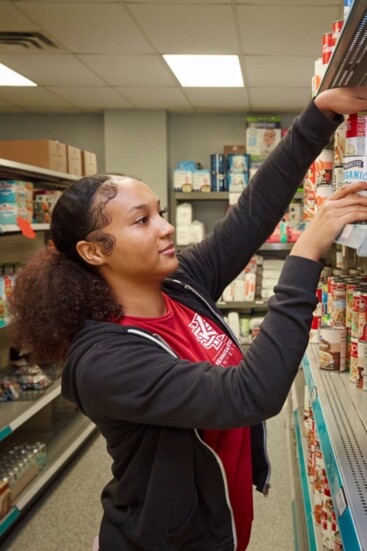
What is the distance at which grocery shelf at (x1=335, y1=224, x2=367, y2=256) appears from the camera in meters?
0.86

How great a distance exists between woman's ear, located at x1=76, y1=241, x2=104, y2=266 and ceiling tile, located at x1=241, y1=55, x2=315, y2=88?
3262 millimetres

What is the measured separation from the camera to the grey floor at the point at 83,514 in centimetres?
268

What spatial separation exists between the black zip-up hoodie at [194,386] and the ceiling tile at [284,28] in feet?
7.19

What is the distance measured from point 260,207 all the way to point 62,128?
5.39m

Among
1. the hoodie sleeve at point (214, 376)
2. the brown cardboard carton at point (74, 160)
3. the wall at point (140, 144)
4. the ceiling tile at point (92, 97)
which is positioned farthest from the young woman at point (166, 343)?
the wall at point (140, 144)

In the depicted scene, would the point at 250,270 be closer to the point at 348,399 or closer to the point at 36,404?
the point at 36,404

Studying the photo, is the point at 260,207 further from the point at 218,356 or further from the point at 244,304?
the point at 244,304

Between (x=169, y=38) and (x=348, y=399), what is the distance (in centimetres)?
295

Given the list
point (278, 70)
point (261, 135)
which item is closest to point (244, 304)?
point (261, 135)

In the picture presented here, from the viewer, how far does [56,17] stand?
10.6 ft

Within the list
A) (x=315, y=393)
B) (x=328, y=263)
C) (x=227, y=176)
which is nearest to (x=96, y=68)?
(x=227, y=176)

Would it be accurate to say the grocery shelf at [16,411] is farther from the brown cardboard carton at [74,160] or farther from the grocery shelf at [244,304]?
the grocery shelf at [244,304]

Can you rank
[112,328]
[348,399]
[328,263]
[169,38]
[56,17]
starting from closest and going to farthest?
[112,328] < [348,399] < [328,263] < [56,17] < [169,38]

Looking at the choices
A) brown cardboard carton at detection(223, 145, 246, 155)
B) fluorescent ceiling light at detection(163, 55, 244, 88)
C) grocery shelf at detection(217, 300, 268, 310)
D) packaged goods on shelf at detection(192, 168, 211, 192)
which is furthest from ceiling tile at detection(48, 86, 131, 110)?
grocery shelf at detection(217, 300, 268, 310)
